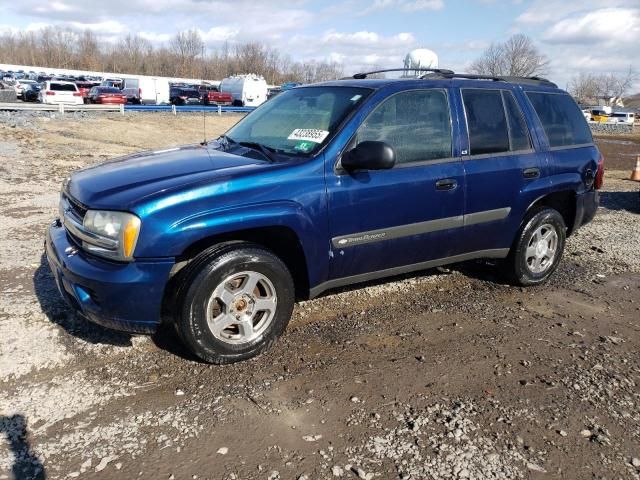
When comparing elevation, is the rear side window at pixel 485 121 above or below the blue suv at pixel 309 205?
above

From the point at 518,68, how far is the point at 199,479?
249 feet

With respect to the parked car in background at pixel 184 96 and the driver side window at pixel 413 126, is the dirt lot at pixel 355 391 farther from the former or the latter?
the parked car in background at pixel 184 96

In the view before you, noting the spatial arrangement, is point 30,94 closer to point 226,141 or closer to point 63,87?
point 63,87

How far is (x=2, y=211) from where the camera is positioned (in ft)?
24.0

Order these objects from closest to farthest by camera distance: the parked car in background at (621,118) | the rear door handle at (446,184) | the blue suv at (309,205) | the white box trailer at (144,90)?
1. the blue suv at (309,205)
2. the rear door handle at (446,184)
3. the white box trailer at (144,90)
4. the parked car in background at (621,118)

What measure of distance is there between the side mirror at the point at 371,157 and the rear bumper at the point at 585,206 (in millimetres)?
2632

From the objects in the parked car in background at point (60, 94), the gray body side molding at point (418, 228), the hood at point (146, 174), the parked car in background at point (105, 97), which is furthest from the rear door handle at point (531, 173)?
the parked car in background at point (105, 97)

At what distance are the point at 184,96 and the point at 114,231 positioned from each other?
45384mm

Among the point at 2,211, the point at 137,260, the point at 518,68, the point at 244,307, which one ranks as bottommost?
the point at 2,211

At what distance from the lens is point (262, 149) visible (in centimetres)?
399

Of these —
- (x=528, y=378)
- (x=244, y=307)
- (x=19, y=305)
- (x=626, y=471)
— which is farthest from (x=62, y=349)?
(x=626, y=471)

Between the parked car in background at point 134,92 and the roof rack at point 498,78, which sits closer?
the roof rack at point 498,78

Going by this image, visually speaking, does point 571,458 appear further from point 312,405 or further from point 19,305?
point 19,305

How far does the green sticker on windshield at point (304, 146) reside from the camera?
12.3 ft
